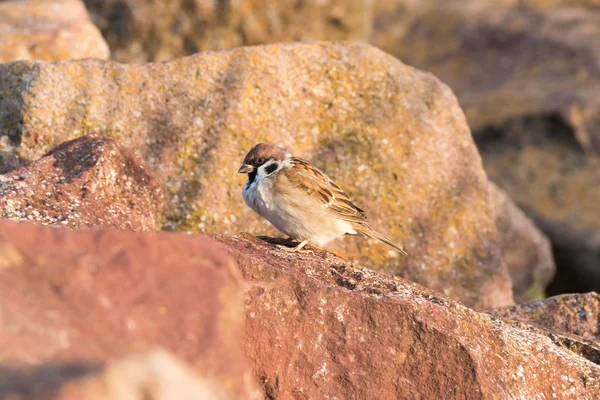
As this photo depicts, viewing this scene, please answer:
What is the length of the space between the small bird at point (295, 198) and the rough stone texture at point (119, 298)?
2726 millimetres

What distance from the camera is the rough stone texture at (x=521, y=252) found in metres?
8.74

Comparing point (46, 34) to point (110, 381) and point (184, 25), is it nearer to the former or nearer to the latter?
point (184, 25)

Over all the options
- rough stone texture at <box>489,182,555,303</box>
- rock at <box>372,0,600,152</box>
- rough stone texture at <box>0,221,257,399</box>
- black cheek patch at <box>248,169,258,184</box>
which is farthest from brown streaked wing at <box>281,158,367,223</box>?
rock at <box>372,0,600,152</box>

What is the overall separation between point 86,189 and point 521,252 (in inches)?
217

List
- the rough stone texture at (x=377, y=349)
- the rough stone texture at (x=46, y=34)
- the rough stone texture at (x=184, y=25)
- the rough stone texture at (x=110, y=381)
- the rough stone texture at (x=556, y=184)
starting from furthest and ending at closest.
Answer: the rough stone texture at (x=184, y=25), the rough stone texture at (x=556, y=184), the rough stone texture at (x=46, y=34), the rough stone texture at (x=377, y=349), the rough stone texture at (x=110, y=381)

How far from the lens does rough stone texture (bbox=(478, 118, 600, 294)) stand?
32.0 feet

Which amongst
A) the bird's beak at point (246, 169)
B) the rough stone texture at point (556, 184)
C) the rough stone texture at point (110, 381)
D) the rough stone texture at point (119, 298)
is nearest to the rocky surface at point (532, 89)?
the rough stone texture at point (556, 184)

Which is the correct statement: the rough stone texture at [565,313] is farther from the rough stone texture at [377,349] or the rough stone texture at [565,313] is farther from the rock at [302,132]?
the rough stone texture at [377,349]

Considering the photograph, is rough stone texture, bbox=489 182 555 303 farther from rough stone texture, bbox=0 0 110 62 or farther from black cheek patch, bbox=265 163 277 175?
rough stone texture, bbox=0 0 110 62

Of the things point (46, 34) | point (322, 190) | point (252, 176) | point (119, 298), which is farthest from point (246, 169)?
point (46, 34)

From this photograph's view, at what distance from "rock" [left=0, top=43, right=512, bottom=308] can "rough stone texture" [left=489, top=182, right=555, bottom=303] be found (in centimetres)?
194

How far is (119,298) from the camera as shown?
2781mm

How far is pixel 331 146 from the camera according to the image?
6.86 metres

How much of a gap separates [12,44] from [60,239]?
6159 millimetres
